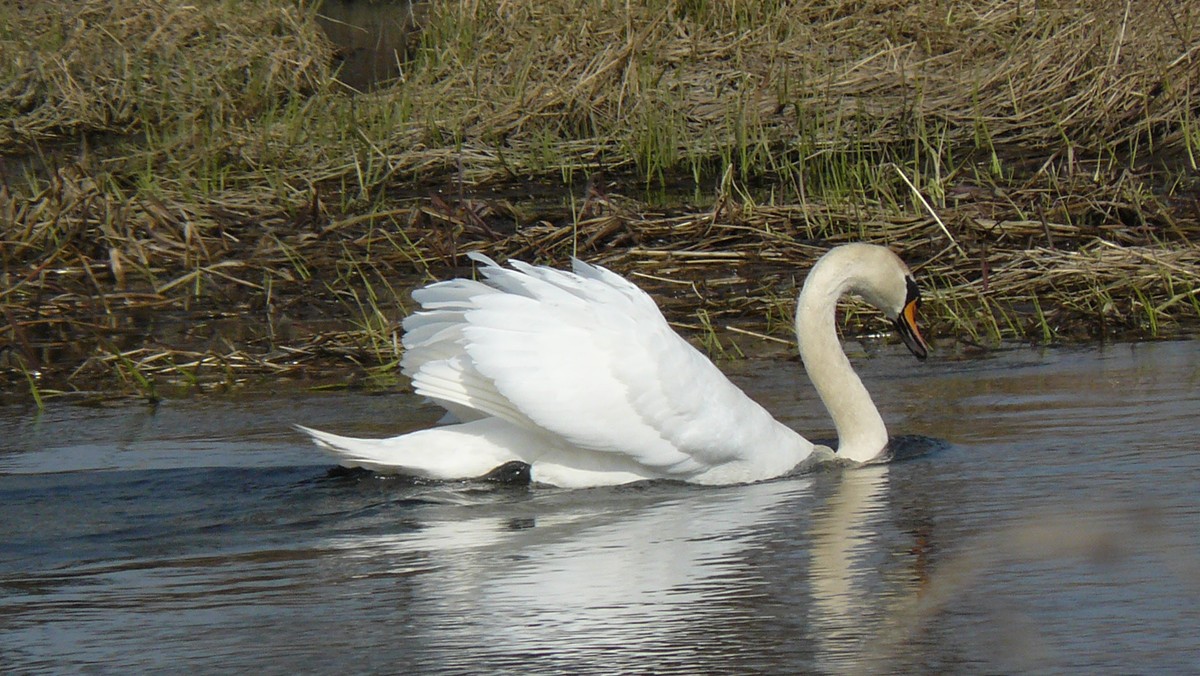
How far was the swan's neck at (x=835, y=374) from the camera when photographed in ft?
16.0

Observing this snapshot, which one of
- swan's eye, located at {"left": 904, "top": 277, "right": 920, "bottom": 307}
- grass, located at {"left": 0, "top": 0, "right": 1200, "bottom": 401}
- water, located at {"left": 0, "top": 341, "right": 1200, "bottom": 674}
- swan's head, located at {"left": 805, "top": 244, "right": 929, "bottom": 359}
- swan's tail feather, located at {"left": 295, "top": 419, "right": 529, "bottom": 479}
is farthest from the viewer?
grass, located at {"left": 0, "top": 0, "right": 1200, "bottom": 401}

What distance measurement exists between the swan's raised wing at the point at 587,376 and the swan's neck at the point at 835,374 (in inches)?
12.5

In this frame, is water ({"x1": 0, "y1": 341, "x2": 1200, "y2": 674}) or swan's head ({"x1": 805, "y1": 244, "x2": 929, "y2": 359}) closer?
water ({"x1": 0, "y1": 341, "x2": 1200, "y2": 674})

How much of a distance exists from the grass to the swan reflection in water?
2020 millimetres

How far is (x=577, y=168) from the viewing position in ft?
29.9

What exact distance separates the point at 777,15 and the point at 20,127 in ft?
14.8

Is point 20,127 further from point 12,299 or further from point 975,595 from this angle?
point 975,595

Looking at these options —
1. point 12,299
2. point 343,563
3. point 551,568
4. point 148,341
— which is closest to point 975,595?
point 551,568

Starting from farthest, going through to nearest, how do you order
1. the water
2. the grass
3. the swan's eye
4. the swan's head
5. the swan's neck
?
the grass
the swan's eye
the swan's head
the swan's neck
the water

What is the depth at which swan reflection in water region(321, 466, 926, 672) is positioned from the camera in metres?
3.05

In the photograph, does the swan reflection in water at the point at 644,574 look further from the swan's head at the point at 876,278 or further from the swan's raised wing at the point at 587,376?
the swan's head at the point at 876,278

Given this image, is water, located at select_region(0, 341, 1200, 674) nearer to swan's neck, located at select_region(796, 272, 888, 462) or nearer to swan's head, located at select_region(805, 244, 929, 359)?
swan's neck, located at select_region(796, 272, 888, 462)

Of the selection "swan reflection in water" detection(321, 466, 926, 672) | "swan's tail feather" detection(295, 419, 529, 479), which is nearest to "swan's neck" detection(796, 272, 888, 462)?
"swan reflection in water" detection(321, 466, 926, 672)

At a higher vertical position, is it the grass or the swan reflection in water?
the grass
